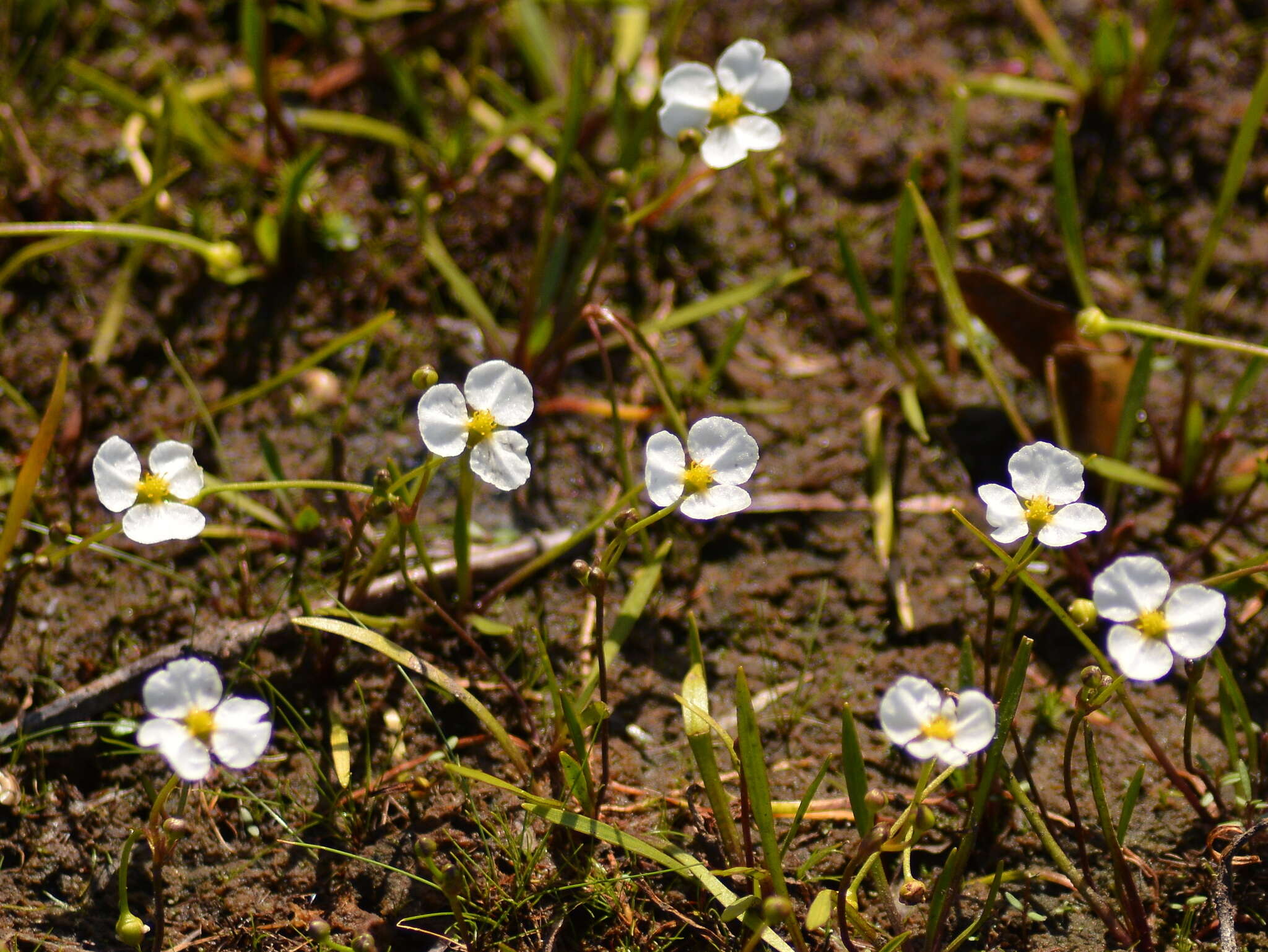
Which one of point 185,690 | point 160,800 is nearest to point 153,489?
point 185,690

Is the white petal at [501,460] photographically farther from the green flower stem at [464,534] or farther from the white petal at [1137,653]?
the white petal at [1137,653]

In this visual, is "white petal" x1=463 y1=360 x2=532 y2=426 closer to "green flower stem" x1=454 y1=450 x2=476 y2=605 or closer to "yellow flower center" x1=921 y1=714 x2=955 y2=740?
"green flower stem" x1=454 y1=450 x2=476 y2=605

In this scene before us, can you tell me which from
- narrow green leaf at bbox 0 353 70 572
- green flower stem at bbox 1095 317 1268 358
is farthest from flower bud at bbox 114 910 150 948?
green flower stem at bbox 1095 317 1268 358

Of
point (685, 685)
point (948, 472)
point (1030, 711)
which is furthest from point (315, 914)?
point (948, 472)

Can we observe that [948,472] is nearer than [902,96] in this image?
Yes

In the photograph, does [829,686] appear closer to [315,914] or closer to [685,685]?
[685,685]

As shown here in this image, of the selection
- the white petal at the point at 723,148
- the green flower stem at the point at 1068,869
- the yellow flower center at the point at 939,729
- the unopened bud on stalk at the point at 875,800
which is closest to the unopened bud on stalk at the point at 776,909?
the unopened bud on stalk at the point at 875,800

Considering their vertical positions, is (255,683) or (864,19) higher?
(864,19)

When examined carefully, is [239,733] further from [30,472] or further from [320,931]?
[30,472]
